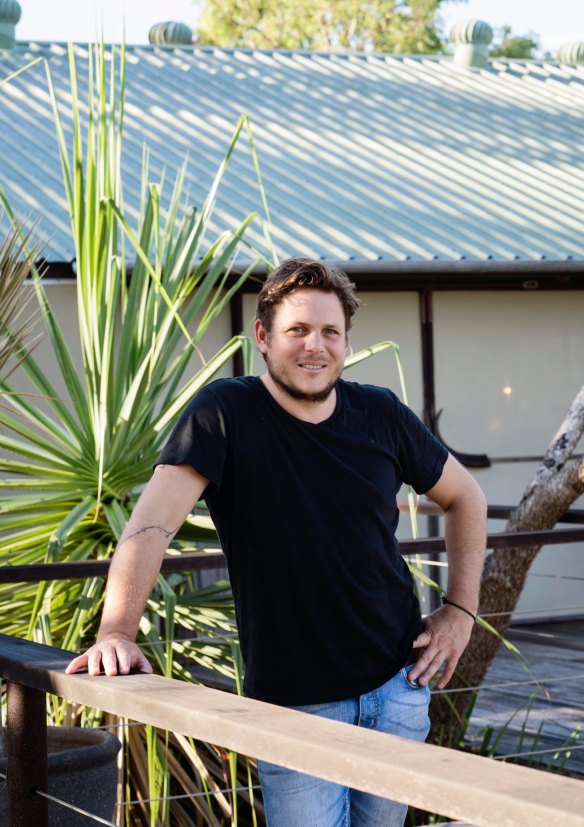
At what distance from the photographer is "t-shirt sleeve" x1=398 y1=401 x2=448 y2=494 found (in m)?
2.68

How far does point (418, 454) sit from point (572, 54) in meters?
11.0

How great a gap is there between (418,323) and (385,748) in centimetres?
756

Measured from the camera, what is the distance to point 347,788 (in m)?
2.41

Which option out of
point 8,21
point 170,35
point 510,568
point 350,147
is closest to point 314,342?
point 510,568

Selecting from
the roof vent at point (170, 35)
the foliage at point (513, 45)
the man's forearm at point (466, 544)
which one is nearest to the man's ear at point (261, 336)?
the man's forearm at point (466, 544)

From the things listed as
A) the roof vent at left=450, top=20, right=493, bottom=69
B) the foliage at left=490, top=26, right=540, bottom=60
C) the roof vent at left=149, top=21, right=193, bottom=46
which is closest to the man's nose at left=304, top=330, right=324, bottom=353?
the roof vent at left=149, top=21, right=193, bottom=46

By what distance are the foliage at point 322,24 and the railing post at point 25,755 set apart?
27.4m

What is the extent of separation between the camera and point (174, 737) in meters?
4.41

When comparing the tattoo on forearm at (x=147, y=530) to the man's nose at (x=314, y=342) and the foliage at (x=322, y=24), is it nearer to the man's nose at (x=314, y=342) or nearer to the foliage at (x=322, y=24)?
the man's nose at (x=314, y=342)

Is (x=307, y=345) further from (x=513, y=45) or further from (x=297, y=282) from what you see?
(x=513, y=45)

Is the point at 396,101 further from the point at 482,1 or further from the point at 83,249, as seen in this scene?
the point at 482,1

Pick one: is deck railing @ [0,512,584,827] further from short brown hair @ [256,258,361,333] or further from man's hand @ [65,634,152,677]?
short brown hair @ [256,258,361,333]

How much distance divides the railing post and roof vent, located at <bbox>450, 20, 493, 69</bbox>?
1043 centimetres

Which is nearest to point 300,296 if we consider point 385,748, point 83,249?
point 385,748
